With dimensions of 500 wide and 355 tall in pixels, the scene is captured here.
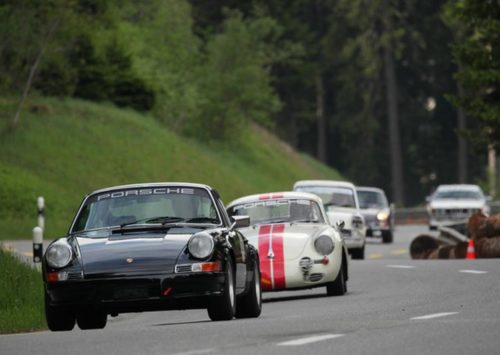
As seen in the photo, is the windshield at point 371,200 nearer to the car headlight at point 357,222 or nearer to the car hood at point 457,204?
the car hood at point 457,204

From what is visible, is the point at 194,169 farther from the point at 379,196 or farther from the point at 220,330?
the point at 220,330

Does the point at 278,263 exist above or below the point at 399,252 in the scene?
above

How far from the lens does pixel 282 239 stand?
21188 millimetres

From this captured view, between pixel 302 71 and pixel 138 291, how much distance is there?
3491 inches

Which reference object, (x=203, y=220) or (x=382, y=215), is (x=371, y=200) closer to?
(x=382, y=215)

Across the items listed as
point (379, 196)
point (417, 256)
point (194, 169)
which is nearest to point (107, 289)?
point (417, 256)

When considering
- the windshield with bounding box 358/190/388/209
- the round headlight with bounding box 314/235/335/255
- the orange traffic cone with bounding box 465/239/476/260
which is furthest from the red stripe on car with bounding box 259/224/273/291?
the windshield with bounding box 358/190/388/209

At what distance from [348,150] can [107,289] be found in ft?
306

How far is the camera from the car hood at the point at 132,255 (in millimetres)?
15562

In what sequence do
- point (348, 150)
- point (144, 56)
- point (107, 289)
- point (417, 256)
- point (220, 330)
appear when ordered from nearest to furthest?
1. point (220, 330)
2. point (107, 289)
3. point (417, 256)
4. point (144, 56)
5. point (348, 150)

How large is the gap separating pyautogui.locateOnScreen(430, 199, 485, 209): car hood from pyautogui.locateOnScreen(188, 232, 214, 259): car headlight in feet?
135

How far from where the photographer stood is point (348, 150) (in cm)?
10850

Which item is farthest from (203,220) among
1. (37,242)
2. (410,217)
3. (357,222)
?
(410,217)

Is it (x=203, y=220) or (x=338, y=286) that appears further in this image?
(x=338, y=286)
